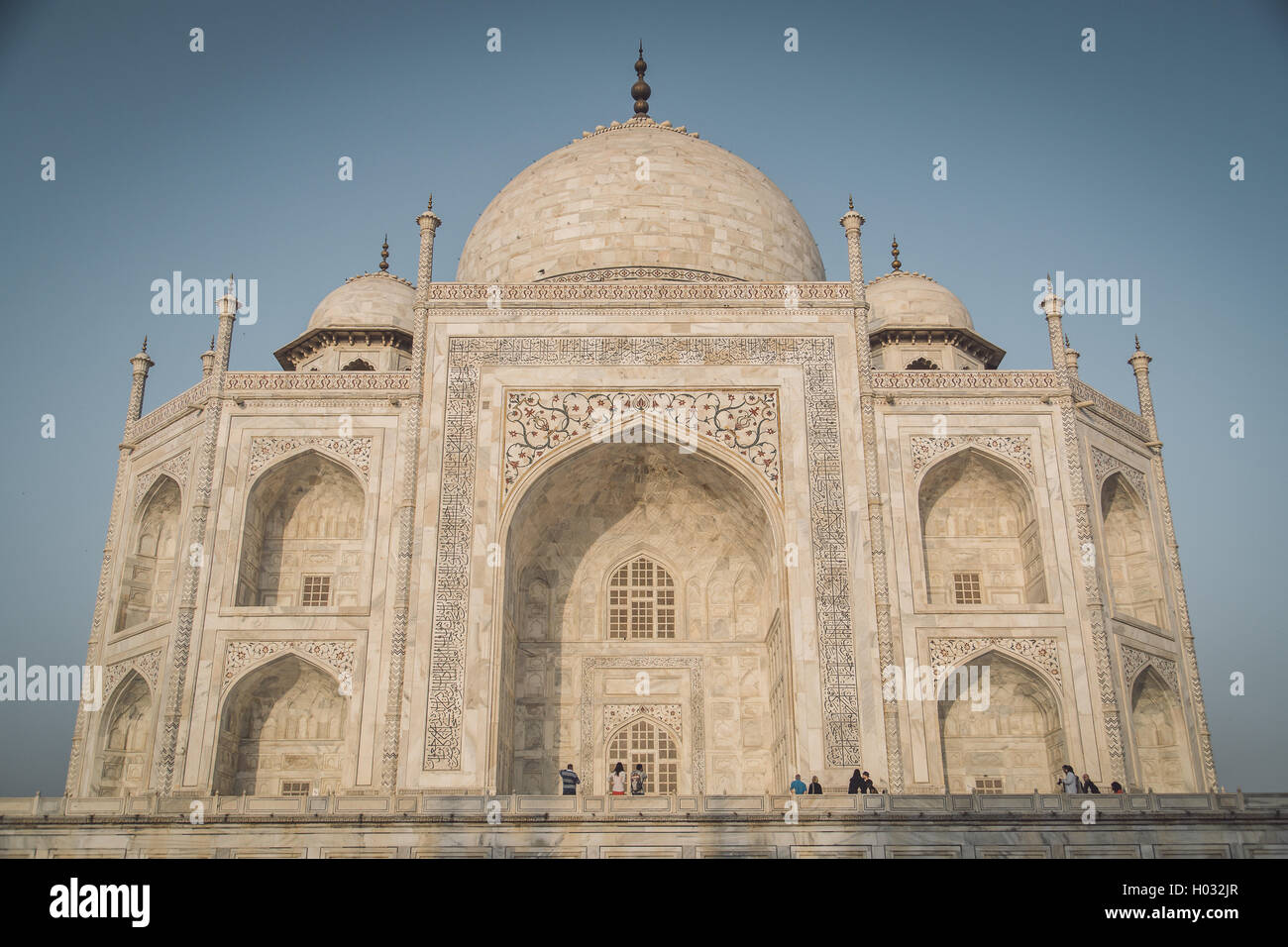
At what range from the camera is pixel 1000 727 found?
17422mm

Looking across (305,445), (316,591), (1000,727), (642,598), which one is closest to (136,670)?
(316,591)

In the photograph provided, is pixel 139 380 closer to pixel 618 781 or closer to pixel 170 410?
pixel 170 410

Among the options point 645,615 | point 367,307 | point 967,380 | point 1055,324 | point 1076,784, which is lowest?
point 1076,784

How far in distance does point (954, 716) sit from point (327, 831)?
9339 mm

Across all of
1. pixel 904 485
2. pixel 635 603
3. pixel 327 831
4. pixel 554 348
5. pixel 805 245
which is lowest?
pixel 327 831

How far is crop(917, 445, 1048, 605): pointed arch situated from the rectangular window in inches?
366

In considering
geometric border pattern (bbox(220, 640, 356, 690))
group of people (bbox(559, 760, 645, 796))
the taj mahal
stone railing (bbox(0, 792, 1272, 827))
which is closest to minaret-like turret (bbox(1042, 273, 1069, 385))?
the taj mahal

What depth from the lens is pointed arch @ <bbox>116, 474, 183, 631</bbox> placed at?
1894cm

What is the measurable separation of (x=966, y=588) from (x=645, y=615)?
203 inches

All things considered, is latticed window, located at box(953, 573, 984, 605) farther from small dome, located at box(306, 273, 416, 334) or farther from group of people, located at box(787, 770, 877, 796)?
small dome, located at box(306, 273, 416, 334)

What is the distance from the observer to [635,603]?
1953cm
